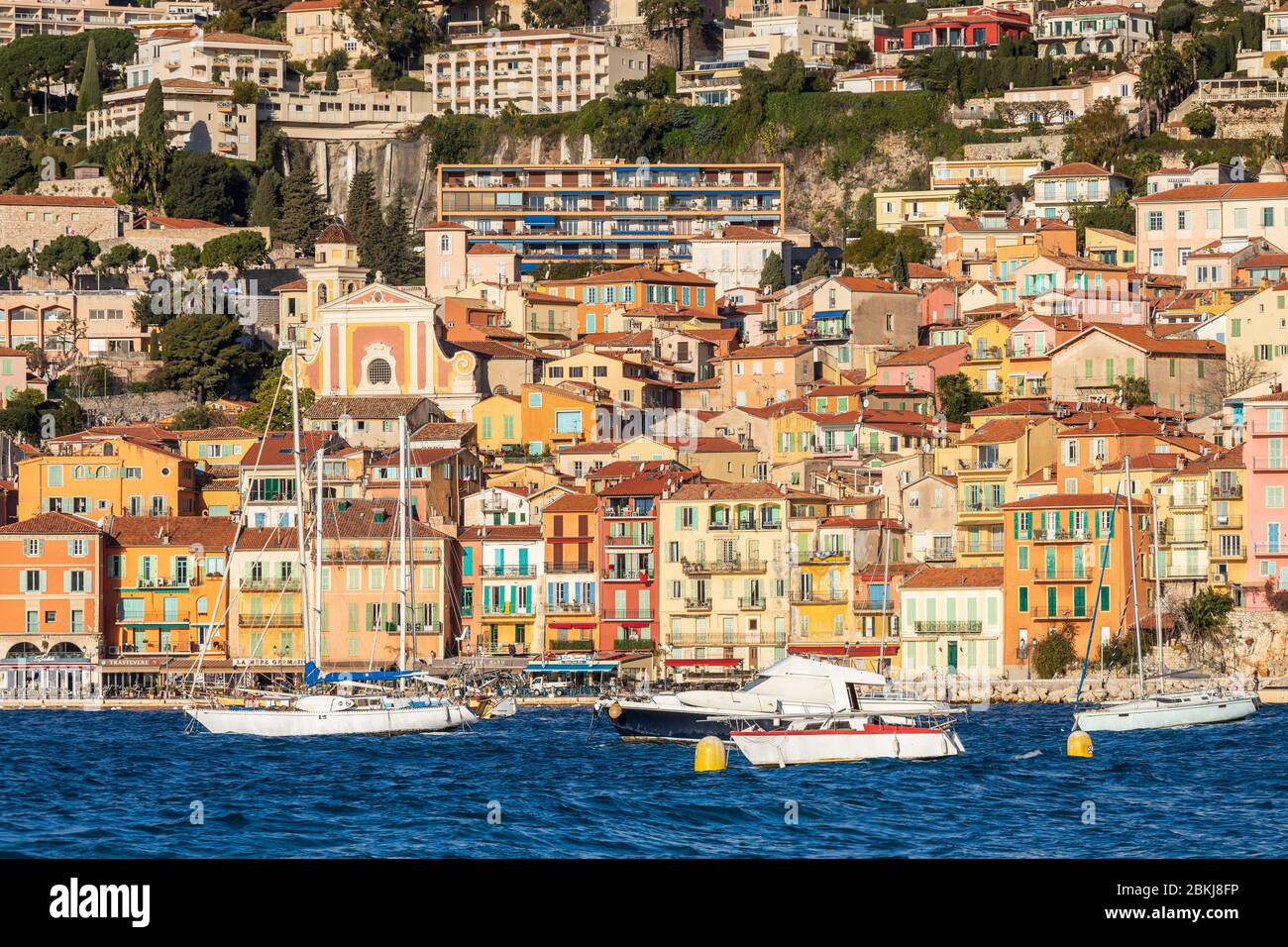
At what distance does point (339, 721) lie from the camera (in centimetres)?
5944

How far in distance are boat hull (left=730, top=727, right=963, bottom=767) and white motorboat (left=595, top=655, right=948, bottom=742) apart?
0.64m

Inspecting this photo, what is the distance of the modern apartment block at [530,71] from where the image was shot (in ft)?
445

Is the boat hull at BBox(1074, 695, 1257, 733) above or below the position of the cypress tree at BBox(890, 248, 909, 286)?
below

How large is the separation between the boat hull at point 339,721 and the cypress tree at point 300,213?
69.4 metres

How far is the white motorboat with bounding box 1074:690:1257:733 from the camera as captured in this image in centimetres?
5866

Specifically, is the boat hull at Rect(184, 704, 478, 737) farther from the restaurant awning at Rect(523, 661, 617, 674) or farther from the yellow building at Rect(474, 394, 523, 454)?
the yellow building at Rect(474, 394, 523, 454)

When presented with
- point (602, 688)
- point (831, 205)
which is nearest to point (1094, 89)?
point (831, 205)

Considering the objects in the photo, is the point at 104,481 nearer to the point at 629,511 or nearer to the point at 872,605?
the point at 629,511

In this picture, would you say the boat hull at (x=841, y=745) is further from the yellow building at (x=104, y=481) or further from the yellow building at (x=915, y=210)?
the yellow building at (x=915, y=210)

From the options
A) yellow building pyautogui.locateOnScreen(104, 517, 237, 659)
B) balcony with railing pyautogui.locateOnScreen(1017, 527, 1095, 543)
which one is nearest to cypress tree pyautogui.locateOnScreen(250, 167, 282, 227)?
yellow building pyautogui.locateOnScreen(104, 517, 237, 659)

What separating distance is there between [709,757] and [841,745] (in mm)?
3287

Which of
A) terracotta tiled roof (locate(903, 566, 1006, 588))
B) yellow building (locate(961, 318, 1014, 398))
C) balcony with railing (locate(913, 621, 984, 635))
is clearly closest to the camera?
balcony with railing (locate(913, 621, 984, 635))
